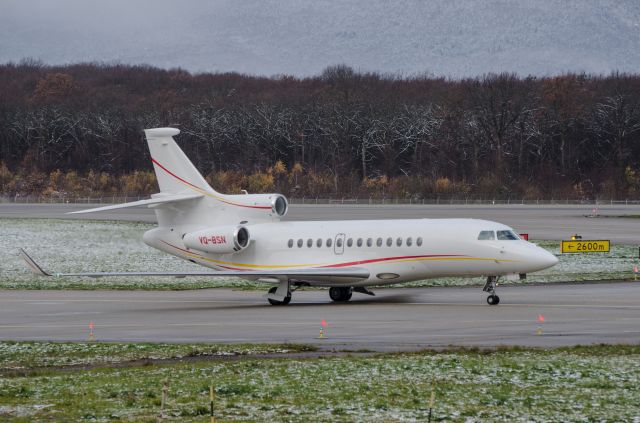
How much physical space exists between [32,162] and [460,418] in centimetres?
13218

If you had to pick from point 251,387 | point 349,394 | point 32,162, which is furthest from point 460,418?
point 32,162

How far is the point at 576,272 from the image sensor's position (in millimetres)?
43688

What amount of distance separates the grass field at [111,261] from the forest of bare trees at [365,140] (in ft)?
172

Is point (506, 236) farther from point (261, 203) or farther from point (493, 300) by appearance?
point (261, 203)

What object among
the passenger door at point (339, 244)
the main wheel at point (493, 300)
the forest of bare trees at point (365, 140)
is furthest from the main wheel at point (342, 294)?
the forest of bare trees at point (365, 140)

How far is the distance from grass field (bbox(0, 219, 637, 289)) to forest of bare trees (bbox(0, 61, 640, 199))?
52.5 m

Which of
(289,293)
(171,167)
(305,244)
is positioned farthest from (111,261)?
(289,293)

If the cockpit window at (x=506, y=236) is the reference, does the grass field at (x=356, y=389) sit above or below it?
below

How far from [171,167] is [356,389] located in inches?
882

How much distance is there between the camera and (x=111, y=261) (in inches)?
1994

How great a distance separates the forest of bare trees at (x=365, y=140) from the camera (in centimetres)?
11725

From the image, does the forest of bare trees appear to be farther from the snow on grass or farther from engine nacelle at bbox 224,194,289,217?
the snow on grass

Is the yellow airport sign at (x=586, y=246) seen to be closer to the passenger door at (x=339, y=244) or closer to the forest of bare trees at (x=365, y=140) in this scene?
the passenger door at (x=339, y=244)

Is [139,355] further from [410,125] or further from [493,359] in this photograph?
[410,125]
